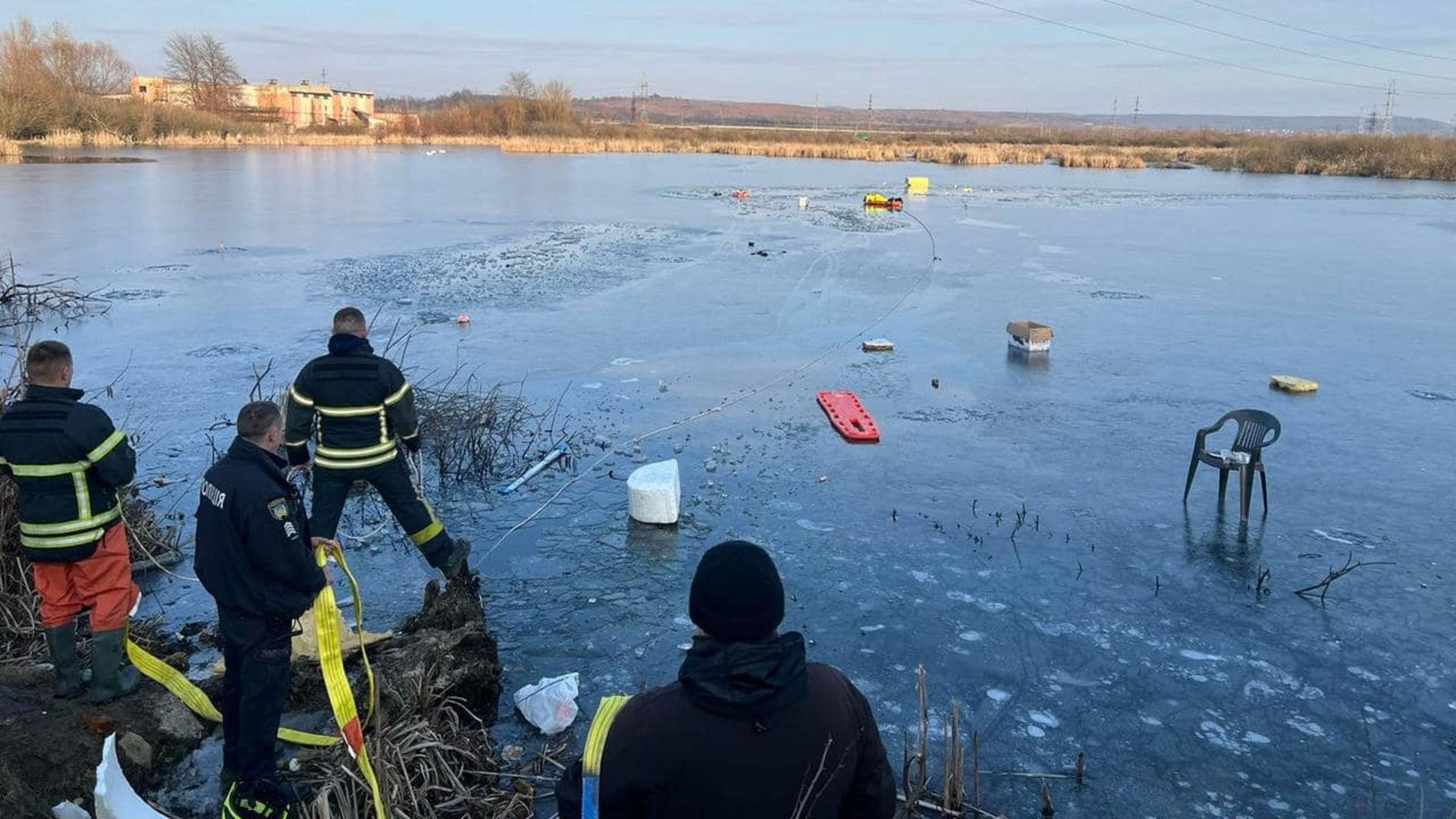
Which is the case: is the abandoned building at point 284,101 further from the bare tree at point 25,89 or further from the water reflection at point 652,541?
the water reflection at point 652,541

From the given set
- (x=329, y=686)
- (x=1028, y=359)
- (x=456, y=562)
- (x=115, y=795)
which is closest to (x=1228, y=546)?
(x=456, y=562)

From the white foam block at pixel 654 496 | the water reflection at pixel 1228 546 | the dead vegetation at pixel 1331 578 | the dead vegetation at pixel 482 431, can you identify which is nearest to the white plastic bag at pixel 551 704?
the white foam block at pixel 654 496

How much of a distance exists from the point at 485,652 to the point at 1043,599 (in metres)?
3.20

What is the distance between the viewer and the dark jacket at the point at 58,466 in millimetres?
4211

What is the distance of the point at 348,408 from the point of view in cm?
548

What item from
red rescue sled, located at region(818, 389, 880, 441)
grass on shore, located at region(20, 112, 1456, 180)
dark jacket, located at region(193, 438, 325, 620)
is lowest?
red rescue sled, located at region(818, 389, 880, 441)

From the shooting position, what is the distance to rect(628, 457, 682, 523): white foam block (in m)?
6.96

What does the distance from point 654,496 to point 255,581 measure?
3.42 m

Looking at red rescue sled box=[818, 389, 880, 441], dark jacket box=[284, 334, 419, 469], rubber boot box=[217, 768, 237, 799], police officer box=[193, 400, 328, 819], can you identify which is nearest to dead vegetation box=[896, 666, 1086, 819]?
police officer box=[193, 400, 328, 819]

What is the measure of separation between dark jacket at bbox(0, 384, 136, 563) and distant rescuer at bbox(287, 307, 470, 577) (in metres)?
1.13

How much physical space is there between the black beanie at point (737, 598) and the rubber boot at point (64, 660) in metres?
3.47

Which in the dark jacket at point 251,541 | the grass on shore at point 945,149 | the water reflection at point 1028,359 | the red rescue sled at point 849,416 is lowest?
the red rescue sled at point 849,416

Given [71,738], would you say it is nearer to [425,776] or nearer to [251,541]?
[251,541]

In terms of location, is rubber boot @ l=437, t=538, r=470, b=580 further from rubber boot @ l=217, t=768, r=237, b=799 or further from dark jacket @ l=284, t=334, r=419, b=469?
rubber boot @ l=217, t=768, r=237, b=799
